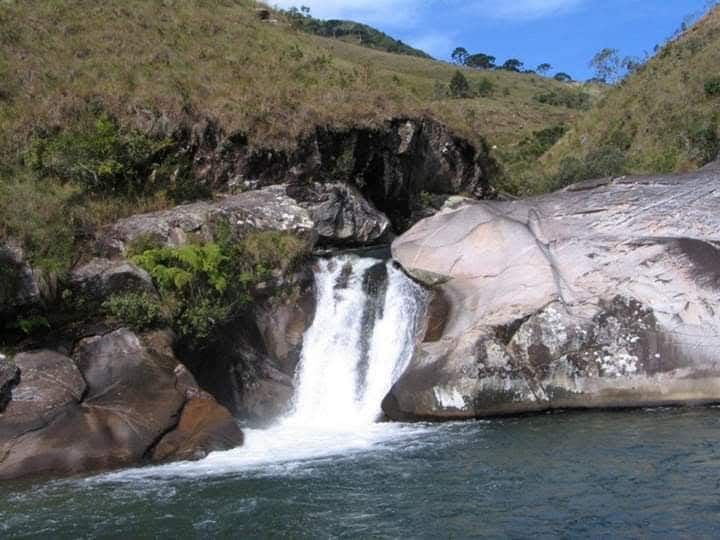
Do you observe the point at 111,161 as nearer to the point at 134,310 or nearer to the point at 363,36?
the point at 134,310

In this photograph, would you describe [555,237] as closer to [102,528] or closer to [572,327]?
[572,327]

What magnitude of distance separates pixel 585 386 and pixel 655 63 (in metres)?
42.1

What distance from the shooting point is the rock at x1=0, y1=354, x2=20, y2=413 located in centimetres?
1568

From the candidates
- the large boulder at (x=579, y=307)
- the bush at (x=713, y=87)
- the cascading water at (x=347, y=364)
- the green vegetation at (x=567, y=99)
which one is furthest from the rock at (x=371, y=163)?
the green vegetation at (x=567, y=99)

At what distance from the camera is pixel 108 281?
1870 centimetres

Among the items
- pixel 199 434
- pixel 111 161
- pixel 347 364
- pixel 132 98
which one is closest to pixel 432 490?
pixel 199 434

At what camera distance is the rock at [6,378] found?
15680 mm

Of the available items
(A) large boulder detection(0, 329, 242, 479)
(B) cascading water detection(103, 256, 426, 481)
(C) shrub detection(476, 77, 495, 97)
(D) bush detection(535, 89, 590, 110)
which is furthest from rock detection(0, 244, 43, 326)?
(D) bush detection(535, 89, 590, 110)

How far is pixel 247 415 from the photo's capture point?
63.7ft

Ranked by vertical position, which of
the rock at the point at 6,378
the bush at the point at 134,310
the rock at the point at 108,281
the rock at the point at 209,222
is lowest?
the rock at the point at 6,378

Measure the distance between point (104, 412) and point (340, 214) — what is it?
12.3 metres

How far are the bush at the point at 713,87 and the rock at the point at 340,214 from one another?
25.6m

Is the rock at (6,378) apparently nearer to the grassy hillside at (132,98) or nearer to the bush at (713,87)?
the grassy hillside at (132,98)

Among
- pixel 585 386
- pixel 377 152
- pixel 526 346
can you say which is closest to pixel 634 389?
pixel 585 386
